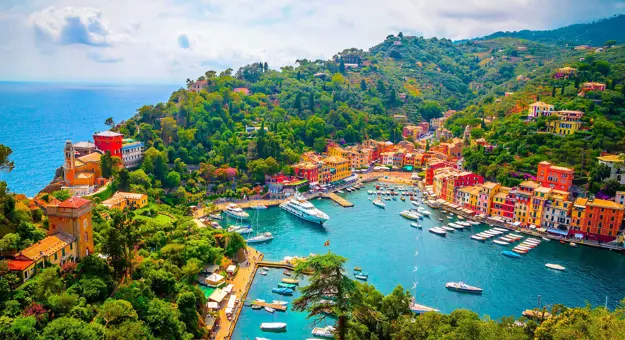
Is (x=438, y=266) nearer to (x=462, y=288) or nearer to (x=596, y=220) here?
(x=462, y=288)

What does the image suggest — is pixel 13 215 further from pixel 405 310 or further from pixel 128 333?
pixel 405 310

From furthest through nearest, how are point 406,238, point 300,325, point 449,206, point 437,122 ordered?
point 437,122 → point 449,206 → point 406,238 → point 300,325

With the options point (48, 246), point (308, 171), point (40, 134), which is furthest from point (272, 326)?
point (40, 134)

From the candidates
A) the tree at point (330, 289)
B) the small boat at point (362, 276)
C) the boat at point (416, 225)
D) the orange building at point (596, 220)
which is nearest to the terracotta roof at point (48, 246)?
the tree at point (330, 289)

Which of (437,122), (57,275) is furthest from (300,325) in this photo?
(437,122)

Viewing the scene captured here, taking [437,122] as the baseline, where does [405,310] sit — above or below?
below

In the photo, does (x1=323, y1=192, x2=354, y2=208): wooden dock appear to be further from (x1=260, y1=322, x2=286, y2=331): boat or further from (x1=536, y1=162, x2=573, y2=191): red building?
(x1=260, y1=322, x2=286, y2=331): boat

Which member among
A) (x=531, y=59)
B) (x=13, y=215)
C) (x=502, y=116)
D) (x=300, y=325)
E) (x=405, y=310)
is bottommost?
(x=300, y=325)

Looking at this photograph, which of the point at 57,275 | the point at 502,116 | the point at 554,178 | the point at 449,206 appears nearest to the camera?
the point at 57,275
